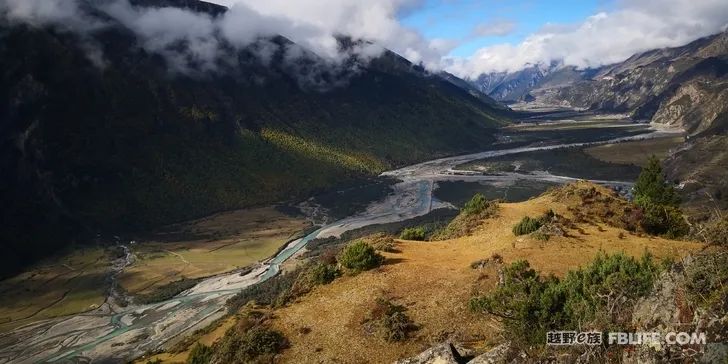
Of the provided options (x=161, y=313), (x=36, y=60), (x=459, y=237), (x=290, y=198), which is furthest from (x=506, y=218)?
(x=36, y=60)

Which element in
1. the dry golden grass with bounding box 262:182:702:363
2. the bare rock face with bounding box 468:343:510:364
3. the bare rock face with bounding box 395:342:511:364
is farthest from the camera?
the dry golden grass with bounding box 262:182:702:363

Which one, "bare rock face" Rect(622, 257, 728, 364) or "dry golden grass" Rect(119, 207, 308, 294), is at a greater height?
"bare rock face" Rect(622, 257, 728, 364)

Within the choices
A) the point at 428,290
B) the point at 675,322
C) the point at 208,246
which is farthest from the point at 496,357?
the point at 208,246

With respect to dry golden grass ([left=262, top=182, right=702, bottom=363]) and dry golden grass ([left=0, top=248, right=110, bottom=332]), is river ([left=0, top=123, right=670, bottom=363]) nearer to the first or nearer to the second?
dry golden grass ([left=0, top=248, right=110, bottom=332])

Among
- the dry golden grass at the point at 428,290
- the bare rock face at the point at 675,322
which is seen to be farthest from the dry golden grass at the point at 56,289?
the bare rock face at the point at 675,322

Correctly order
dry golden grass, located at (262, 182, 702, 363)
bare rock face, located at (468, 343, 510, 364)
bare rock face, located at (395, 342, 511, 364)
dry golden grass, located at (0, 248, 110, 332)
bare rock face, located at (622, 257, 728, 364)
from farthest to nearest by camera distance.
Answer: dry golden grass, located at (0, 248, 110, 332) < dry golden grass, located at (262, 182, 702, 363) < bare rock face, located at (395, 342, 511, 364) < bare rock face, located at (468, 343, 510, 364) < bare rock face, located at (622, 257, 728, 364)

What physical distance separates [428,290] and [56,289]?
107m

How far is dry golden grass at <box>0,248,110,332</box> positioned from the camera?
3826 inches

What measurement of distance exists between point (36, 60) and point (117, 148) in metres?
40.2

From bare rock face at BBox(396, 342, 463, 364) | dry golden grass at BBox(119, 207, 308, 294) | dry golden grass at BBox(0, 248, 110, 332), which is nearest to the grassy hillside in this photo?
bare rock face at BBox(396, 342, 463, 364)

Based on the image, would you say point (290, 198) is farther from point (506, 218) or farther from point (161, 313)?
point (506, 218)

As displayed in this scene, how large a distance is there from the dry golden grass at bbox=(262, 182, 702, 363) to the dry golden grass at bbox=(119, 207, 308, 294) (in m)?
86.9

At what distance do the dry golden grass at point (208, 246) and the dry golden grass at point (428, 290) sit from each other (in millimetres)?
86873

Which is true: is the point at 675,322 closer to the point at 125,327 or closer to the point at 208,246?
the point at 125,327
